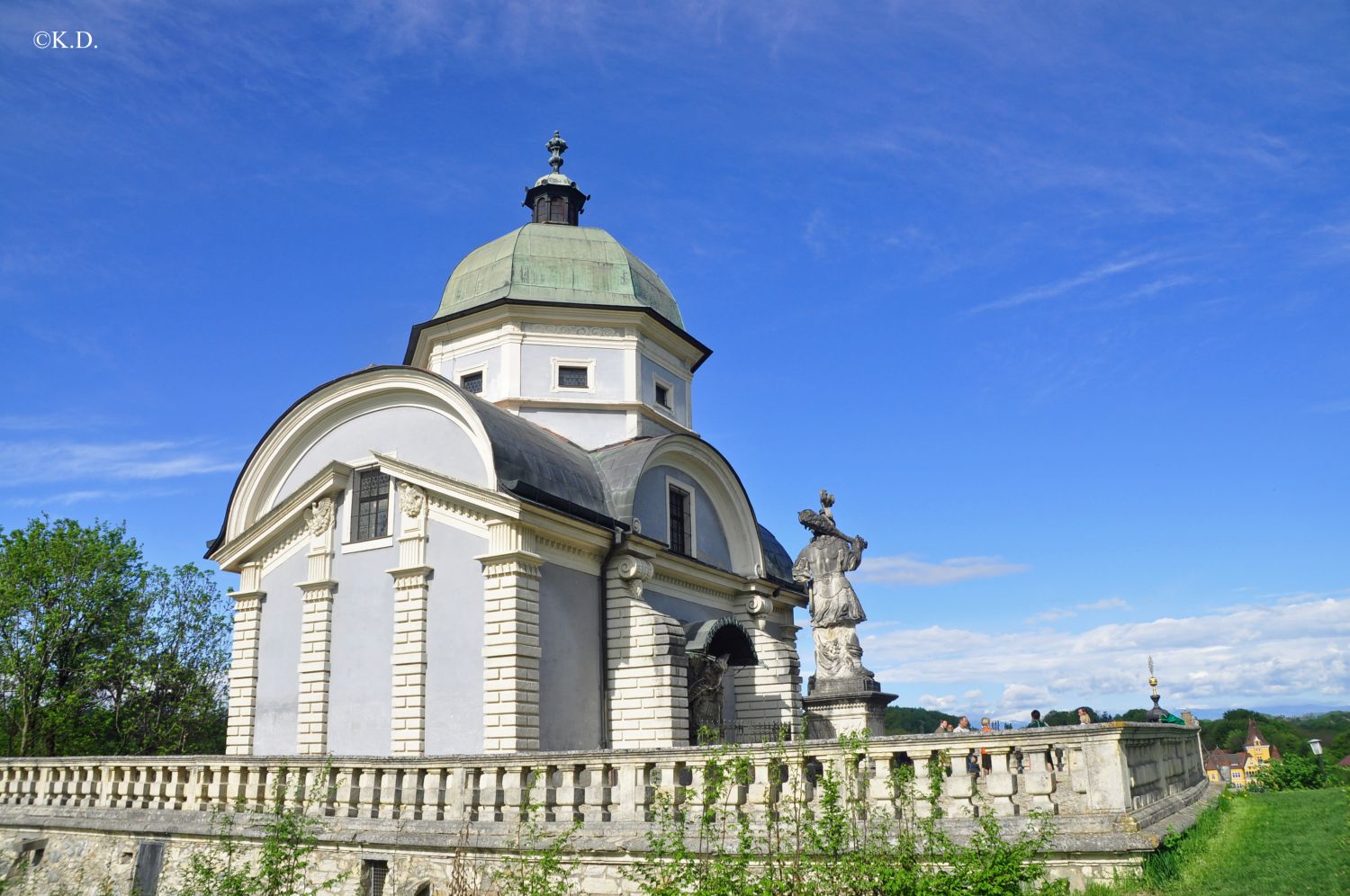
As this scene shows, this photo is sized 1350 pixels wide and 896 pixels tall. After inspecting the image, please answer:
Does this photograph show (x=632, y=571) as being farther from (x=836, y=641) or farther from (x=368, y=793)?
(x=368, y=793)

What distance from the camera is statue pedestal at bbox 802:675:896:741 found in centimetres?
1969

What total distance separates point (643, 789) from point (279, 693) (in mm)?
→ 12734

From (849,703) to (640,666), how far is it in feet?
14.5

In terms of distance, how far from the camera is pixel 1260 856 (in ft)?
28.6

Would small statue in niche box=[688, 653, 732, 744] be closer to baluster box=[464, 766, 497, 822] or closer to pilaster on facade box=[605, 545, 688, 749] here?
pilaster on facade box=[605, 545, 688, 749]

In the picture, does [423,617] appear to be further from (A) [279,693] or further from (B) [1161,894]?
(B) [1161,894]

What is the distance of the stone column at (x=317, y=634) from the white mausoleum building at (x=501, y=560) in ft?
0.13

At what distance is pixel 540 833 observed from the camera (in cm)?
874

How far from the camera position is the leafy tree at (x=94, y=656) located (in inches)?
1118

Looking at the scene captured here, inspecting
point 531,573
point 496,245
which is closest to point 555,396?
point 496,245

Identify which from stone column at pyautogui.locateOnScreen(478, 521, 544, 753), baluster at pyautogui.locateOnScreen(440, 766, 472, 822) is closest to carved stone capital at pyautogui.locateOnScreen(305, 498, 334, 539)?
stone column at pyautogui.locateOnScreen(478, 521, 544, 753)

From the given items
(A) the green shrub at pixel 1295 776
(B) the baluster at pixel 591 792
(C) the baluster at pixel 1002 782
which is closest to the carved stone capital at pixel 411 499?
(B) the baluster at pixel 591 792

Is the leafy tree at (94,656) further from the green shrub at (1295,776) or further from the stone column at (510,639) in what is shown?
the green shrub at (1295,776)

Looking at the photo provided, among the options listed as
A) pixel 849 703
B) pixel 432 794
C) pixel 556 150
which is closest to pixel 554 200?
pixel 556 150
